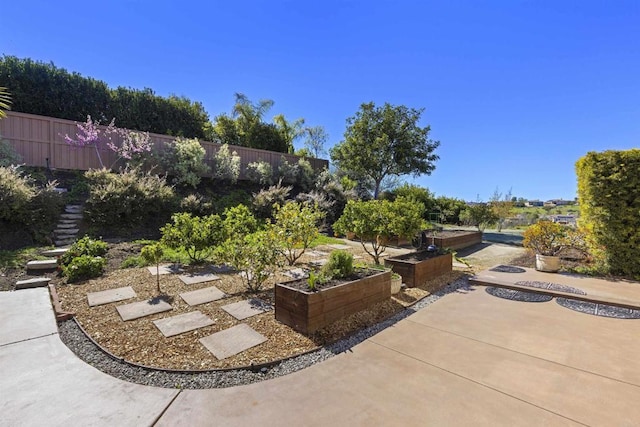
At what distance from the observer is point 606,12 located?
5891 millimetres

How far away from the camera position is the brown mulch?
8.70ft

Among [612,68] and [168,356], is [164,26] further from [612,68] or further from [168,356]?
[612,68]

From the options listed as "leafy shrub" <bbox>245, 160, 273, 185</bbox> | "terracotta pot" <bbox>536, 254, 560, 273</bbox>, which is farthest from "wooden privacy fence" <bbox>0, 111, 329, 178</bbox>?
"terracotta pot" <bbox>536, 254, 560, 273</bbox>

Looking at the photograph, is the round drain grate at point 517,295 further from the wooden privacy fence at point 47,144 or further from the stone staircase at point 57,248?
the wooden privacy fence at point 47,144

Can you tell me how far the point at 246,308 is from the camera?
381 cm

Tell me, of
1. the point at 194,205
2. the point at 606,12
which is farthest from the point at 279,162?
the point at 606,12

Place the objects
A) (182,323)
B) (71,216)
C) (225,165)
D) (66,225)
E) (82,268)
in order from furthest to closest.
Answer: (225,165) < (71,216) < (66,225) < (82,268) < (182,323)

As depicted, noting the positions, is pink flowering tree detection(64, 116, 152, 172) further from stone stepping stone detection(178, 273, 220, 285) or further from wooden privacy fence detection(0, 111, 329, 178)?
stone stepping stone detection(178, 273, 220, 285)

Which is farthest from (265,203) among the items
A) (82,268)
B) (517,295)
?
(517,295)

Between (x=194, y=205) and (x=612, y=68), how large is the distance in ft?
41.2

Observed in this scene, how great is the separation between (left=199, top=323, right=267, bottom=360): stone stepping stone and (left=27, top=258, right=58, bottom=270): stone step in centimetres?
419

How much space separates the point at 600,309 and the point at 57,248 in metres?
10.3

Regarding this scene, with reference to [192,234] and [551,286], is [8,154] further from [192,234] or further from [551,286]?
[551,286]

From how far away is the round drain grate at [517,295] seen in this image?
4.48 m
